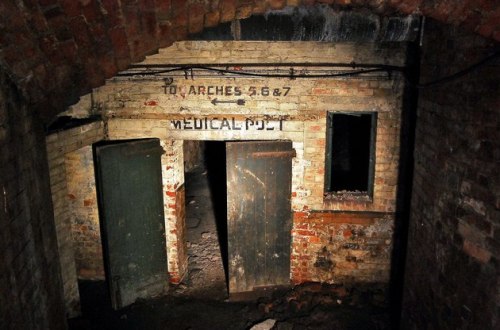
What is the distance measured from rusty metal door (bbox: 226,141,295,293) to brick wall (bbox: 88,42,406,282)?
0.17 m

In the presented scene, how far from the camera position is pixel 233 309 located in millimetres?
5891

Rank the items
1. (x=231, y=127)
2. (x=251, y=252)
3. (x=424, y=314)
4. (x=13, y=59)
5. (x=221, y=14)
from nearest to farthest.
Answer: (x=13, y=59), (x=221, y=14), (x=424, y=314), (x=231, y=127), (x=251, y=252)

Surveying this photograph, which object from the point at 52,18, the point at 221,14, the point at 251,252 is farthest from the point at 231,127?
the point at 52,18

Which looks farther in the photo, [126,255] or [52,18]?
[126,255]

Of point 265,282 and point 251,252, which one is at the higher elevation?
point 251,252

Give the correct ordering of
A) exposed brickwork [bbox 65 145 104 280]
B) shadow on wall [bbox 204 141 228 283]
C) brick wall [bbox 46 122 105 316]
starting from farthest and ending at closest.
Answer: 1. shadow on wall [bbox 204 141 228 283]
2. exposed brickwork [bbox 65 145 104 280]
3. brick wall [bbox 46 122 105 316]

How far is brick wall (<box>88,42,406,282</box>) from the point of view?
5.22 m

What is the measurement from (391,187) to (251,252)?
7.77ft

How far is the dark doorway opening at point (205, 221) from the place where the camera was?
6527 mm

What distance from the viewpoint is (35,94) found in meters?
2.47

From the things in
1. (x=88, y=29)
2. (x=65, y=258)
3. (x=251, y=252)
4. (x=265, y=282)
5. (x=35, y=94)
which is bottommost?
(x=265, y=282)

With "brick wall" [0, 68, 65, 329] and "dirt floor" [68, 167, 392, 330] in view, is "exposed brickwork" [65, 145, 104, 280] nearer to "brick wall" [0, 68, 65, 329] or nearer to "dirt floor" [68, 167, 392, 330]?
"dirt floor" [68, 167, 392, 330]

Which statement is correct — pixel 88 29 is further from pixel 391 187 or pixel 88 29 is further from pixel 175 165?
pixel 391 187

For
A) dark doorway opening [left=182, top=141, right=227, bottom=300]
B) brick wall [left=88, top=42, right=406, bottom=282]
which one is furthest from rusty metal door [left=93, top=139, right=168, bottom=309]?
dark doorway opening [left=182, top=141, right=227, bottom=300]
